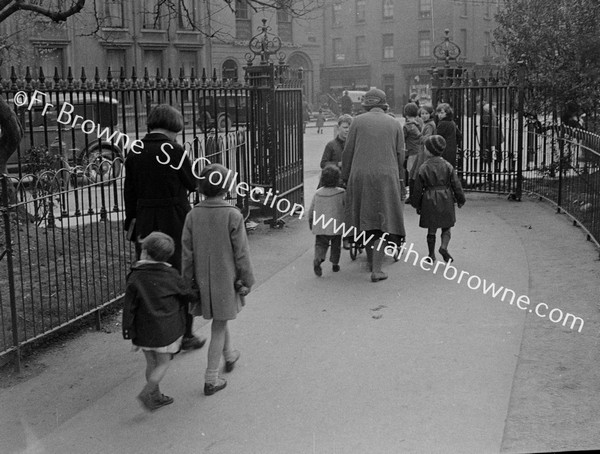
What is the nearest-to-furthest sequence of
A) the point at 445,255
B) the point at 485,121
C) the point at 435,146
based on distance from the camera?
1. the point at 435,146
2. the point at 445,255
3. the point at 485,121

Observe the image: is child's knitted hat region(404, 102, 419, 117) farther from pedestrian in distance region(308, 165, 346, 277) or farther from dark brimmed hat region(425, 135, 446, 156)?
pedestrian in distance region(308, 165, 346, 277)

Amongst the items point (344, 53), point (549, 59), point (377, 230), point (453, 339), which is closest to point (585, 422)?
point (453, 339)

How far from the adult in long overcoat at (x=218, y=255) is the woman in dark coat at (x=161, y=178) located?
53 cm

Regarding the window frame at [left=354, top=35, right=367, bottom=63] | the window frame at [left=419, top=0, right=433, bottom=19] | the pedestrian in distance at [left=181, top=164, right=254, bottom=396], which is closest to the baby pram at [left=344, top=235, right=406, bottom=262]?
the pedestrian in distance at [left=181, top=164, right=254, bottom=396]

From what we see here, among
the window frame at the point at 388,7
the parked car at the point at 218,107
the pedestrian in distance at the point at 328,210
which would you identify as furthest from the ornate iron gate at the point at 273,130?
the window frame at the point at 388,7

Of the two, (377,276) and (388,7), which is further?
(388,7)

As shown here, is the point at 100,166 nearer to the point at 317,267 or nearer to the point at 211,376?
the point at 317,267

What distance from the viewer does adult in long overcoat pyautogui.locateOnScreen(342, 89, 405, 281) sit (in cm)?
835

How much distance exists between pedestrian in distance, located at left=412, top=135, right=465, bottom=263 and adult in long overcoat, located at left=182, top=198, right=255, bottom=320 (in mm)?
3932

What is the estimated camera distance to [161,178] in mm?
5918

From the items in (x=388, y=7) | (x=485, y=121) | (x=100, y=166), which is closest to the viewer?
(x=100, y=166)

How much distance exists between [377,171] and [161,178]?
3.09 meters

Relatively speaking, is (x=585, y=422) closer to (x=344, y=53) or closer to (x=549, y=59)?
(x=549, y=59)

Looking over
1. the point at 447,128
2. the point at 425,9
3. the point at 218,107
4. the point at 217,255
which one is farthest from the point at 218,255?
the point at 425,9
